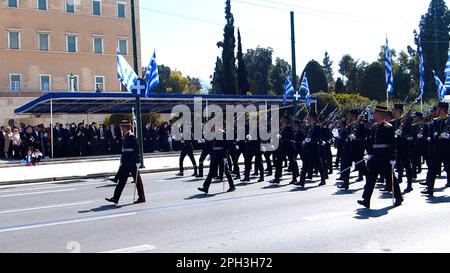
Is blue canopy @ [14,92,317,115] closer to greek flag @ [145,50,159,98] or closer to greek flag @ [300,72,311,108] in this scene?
greek flag @ [300,72,311,108]

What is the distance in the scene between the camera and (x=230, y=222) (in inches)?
347

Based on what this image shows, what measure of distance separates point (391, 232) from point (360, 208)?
2254 millimetres

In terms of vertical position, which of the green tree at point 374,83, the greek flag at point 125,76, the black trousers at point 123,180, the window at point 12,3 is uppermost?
the window at point 12,3

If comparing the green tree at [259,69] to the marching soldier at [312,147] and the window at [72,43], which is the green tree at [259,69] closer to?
the window at [72,43]

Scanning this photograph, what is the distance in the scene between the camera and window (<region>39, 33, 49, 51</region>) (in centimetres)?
5112

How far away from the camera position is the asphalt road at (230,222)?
7105 millimetres

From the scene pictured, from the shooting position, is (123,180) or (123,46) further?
(123,46)

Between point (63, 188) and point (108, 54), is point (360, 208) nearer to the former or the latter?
point (63, 188)

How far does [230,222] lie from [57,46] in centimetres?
4722

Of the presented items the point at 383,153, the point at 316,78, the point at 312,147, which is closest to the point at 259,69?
the point at 316,78

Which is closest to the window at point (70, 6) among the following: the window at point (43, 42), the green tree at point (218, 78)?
the window at point (43, 42)

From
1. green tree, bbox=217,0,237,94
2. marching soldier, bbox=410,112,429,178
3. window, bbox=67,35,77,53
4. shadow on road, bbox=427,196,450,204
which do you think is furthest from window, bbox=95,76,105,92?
shadow on road, bbox=427,196,450,204

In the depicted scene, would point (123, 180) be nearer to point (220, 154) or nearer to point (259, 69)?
point (220, 154)

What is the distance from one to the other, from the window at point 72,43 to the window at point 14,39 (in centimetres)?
469
